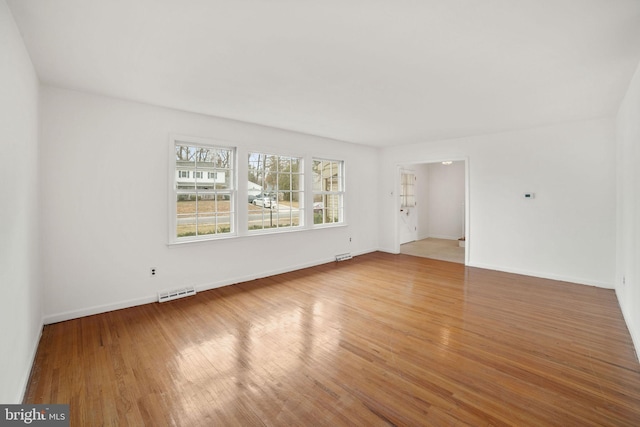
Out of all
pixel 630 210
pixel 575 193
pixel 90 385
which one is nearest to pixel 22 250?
pixel 90 385

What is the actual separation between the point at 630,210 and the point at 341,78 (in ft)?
11.1

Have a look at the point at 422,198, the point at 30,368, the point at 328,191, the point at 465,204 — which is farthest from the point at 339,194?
the point at 30,368

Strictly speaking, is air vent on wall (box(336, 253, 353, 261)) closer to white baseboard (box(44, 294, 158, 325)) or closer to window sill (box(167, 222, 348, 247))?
window sill (box(167, 222, 348, 247))

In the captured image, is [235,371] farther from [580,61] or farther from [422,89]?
[580,61]

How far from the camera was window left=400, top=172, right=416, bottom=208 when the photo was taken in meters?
7.90

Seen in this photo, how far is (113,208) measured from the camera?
3.46 meters

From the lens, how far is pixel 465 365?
7.64 feet

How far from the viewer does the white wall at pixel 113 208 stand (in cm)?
312

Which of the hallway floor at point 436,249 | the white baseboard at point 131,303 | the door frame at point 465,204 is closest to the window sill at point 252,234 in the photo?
the white baseboard at point 131,303

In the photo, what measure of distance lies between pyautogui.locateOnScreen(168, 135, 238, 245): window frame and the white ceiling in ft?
1.55

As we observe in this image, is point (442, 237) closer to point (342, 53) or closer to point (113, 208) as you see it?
point (342, 53)

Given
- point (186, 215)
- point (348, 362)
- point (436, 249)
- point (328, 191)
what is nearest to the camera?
point (348, 362)

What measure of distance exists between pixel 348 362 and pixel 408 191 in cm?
652

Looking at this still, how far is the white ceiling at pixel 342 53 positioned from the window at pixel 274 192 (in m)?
1.21
